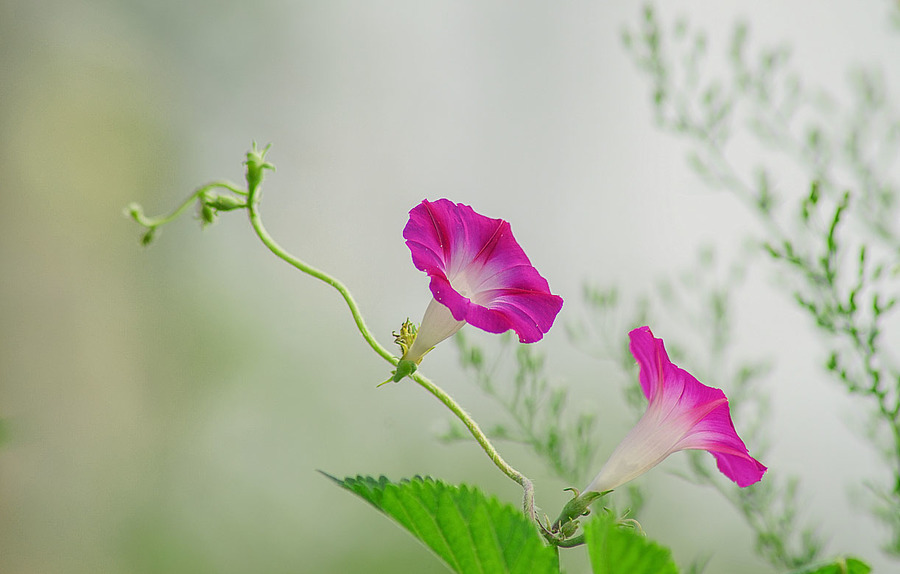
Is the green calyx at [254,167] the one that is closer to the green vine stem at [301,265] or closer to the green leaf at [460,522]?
the green vine stem at [301,265]

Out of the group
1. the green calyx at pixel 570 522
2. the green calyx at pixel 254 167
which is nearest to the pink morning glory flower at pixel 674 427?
the green calyx at pixel 570 522

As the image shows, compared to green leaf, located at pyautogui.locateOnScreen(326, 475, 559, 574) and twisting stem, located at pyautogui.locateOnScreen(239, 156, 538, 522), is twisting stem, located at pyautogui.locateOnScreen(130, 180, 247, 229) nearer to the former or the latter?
twisting stem, located at pyautogui.locateOnScreen(239, 156, 538, 522)

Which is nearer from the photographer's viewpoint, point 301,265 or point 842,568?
point 842,568

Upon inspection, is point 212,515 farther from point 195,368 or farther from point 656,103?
point 656,103

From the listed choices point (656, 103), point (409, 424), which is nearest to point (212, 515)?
point (409, 424)

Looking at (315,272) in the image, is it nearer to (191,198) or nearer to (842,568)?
(191,198)

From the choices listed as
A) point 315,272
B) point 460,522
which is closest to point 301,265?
point 315,272

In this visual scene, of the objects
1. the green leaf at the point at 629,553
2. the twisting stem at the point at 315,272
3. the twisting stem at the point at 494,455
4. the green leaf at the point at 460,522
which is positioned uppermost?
the twisting stem at the point at 315,272
